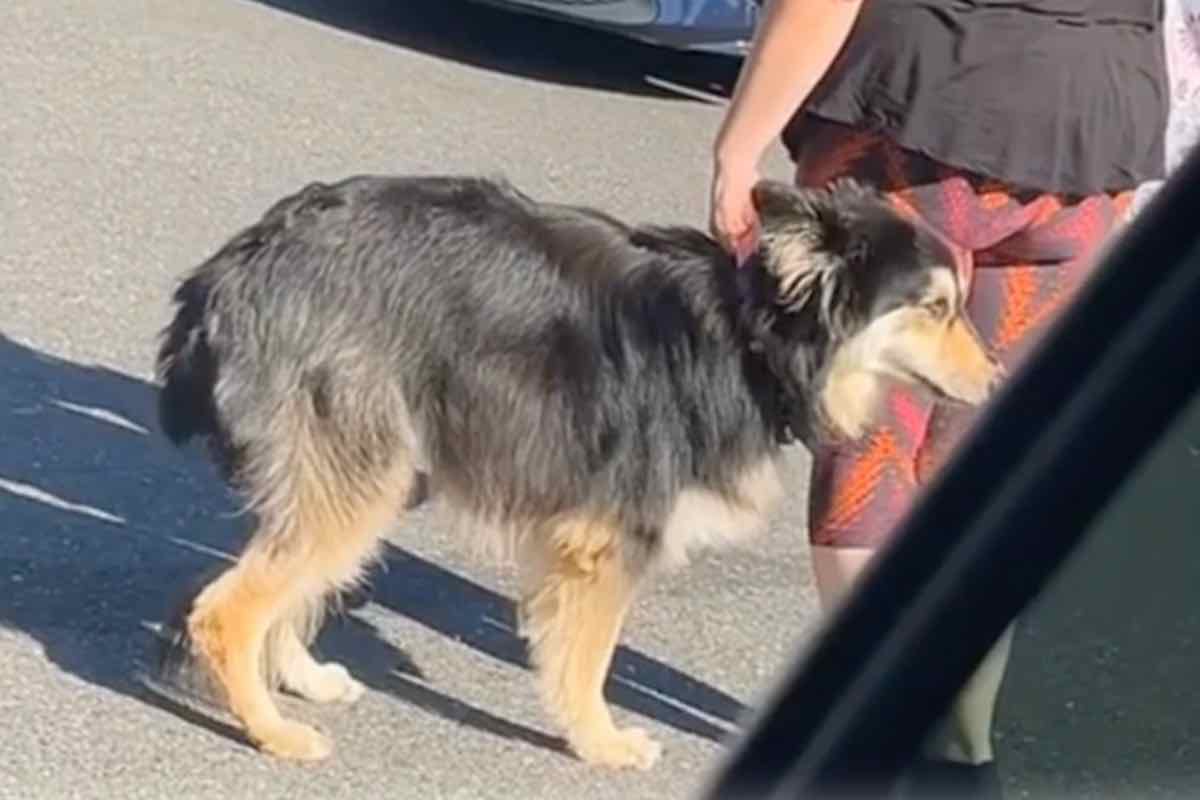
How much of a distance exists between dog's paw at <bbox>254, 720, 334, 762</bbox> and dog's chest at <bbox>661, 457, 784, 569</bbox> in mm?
664

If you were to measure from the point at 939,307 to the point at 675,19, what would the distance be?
218 inches

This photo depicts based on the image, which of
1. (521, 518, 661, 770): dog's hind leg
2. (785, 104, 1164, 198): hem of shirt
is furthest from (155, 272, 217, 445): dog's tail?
(785, 104, 1164, 198): hem of shirt

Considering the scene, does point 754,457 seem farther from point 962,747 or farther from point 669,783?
point 962,747

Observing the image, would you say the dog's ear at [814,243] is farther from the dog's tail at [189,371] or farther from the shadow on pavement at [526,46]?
the shadow on pavement at [526,46]

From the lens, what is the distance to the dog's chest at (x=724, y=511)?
4.71 m

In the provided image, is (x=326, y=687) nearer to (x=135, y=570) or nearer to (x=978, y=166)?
(x=135, y=570)

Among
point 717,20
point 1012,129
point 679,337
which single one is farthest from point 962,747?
point 717,20

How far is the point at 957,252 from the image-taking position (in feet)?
14.2

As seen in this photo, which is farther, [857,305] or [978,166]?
[857,305]

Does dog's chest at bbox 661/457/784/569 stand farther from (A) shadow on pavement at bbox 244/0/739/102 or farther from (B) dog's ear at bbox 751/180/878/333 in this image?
(A) shadow on pavement at bbox 244/0/739/102

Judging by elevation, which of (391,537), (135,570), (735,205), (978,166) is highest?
(978,166)

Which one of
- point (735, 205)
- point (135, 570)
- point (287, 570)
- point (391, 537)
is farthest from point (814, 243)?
point (135, 570)

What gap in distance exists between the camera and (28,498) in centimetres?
578

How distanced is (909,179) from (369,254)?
972 millimetres
